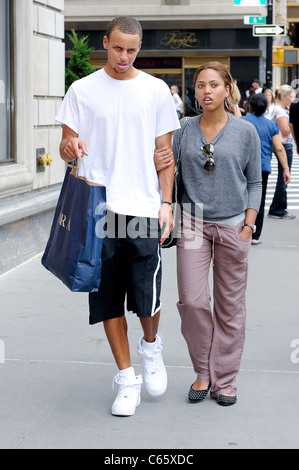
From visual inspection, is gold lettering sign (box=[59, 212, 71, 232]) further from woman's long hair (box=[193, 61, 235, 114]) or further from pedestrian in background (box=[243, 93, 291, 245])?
pedestrian in background (box=[243, 93, 291, 245])

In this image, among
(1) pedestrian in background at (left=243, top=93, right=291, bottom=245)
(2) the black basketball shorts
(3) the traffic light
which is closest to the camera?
(2) the black basketball shorts

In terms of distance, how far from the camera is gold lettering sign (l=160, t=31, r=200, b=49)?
35750mm

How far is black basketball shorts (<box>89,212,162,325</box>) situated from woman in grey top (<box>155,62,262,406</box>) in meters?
0.24

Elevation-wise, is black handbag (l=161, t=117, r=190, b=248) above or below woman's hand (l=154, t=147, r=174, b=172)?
below

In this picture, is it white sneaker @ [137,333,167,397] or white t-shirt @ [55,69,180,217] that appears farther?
white sneaker @ [137,333,167,397]

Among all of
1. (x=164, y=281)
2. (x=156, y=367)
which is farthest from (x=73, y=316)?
(x=156, y=367)

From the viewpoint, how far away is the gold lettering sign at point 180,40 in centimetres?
3575

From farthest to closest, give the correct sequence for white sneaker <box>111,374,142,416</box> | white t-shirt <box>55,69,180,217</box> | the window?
the window, white sneaker <box>111,374,142,416</box>, white t-shirt <box>55,69,180,217</box>

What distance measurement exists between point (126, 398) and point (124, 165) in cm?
124

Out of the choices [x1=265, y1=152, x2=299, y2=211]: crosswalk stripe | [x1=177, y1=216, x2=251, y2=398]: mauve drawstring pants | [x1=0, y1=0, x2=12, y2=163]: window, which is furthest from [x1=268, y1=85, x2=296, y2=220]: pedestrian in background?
[x1=177, y1=216, x2=251, y2=398]: mauve drawstring pants

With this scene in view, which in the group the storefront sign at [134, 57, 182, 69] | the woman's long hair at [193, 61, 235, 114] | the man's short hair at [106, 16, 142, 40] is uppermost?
the storefront sign at [134, 57, 182, 69]

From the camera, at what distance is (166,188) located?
4.61 meters

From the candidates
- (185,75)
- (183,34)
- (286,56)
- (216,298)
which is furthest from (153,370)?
(185,75)
